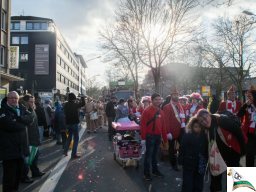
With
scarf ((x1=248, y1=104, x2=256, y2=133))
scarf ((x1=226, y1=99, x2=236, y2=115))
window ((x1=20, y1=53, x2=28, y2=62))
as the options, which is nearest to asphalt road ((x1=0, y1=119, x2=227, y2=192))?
scarf ((x1=248, y1=104, x2=256, y2=133))

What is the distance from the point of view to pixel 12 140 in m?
3.74

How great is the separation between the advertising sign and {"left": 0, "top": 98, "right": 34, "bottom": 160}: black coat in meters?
37.0

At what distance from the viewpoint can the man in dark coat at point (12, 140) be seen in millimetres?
3656

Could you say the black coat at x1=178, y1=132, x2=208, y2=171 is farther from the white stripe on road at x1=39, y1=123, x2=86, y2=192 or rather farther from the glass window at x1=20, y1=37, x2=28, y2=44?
the glass window at x1=20, y1=37, x2=28, y2=44

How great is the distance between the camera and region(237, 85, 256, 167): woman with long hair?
437 centimetres

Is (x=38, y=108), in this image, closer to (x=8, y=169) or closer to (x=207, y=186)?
(x=8, y=169)

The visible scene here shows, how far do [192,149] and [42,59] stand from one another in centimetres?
3968

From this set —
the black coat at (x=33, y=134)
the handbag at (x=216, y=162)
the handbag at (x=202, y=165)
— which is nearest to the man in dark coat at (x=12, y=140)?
the black coat at (x=33, y=134)

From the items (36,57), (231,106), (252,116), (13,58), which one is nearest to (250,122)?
(252,116)

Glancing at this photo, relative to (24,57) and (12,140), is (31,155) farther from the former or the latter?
(24,57)

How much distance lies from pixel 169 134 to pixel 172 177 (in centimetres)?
96

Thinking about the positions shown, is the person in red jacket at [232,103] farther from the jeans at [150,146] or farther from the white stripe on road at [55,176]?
the white stripe on road at [55,176]

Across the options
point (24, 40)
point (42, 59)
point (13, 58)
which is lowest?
point (13, 58)

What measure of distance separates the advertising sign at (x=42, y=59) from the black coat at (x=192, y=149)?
127 feet
